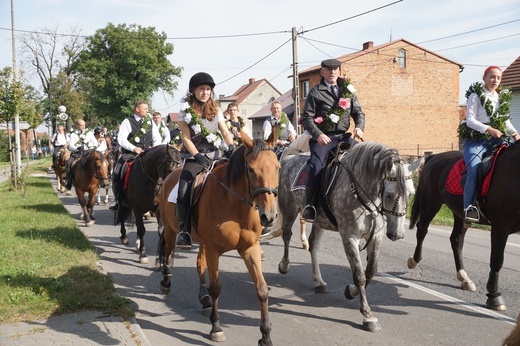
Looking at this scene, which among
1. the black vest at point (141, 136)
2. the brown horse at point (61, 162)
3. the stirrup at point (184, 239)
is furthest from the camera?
the brown horse at point (61, 162)

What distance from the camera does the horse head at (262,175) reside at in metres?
4.42

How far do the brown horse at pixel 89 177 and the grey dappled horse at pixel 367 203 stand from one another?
752 centimetres

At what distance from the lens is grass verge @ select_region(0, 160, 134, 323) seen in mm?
5898

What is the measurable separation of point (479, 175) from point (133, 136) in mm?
6831

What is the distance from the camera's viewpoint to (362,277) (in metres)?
5.64

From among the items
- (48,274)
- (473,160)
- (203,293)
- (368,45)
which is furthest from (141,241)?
(368,45)

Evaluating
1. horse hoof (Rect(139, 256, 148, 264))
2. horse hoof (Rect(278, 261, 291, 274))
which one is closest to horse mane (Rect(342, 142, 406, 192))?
horse hoof (Rect(278, 261, 291, 274))

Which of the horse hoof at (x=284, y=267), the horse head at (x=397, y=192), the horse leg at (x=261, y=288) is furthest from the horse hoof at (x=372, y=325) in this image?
the horse hoof at (x=284, y=267)

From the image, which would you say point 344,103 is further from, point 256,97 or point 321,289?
point 256,97

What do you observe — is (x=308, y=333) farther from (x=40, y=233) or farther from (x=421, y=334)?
(x=40, y=233)

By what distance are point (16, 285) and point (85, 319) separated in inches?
68.4

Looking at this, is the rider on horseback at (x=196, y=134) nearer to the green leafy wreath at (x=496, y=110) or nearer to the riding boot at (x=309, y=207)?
the riding boot at (x=309, y=207)

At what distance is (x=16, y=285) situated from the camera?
21.8 feet

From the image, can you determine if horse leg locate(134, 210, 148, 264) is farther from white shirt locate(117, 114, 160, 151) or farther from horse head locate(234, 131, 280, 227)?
horse head locate(234, 131, 280, 227)
